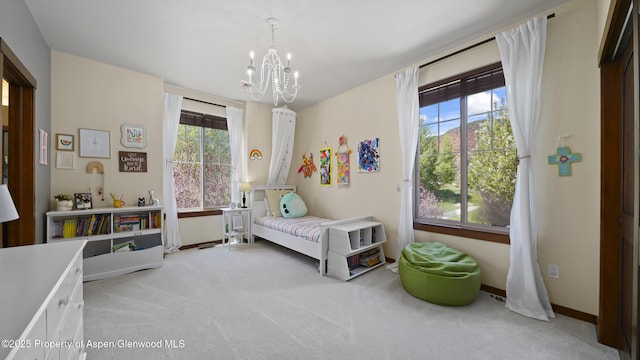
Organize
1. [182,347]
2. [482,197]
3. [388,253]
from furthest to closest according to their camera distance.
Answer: [388,253] → [482,197] → [182,347]

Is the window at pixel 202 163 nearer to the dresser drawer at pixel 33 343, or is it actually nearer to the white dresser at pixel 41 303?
the white dresser at pixel 41 303

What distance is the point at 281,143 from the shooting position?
4633 mm

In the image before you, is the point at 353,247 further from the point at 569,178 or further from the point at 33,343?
the point at 33,343

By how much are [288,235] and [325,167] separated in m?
1.40

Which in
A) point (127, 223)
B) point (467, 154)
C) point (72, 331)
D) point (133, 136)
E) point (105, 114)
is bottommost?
point (72, 331)

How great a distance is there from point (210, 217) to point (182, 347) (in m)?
2.79

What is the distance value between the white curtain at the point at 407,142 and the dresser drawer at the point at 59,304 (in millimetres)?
2898

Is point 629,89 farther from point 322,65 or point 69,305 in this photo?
point 69,305

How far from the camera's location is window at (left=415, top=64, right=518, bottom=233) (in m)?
2.48

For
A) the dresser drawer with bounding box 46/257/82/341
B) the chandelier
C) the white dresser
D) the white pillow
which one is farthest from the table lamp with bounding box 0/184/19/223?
the white pillow

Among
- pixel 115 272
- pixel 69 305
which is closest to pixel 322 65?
pixel 69 305

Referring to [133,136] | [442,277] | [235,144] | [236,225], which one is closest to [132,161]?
[133,136]

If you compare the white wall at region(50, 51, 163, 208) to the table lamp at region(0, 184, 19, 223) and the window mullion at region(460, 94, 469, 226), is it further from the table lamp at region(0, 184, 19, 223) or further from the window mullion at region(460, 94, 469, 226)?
the window mullion at region(460, 94, 469, 226)

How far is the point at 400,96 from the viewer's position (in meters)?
3.10
